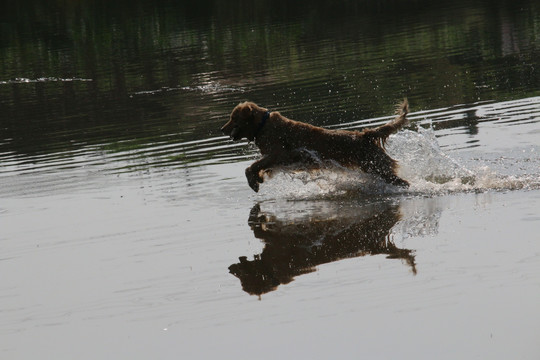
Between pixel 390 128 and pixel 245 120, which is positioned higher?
pixel 245 120

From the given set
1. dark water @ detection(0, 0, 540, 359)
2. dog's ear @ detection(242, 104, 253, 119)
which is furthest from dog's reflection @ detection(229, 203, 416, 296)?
dog's ear @ detection(242, 104, 253, 119)

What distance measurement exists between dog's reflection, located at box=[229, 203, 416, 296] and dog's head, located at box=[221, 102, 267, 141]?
1.03 m

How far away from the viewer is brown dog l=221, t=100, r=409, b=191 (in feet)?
39.6

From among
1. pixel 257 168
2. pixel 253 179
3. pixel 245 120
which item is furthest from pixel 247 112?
pixel 253 179

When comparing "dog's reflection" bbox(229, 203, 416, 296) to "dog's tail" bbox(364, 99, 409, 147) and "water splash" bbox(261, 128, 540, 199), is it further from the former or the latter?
"dog's tail" bbox(364, 99, 409, 147)

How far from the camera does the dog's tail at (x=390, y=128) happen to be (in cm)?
1185

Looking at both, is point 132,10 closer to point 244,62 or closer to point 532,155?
point 244,62

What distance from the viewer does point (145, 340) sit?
7.48 metres

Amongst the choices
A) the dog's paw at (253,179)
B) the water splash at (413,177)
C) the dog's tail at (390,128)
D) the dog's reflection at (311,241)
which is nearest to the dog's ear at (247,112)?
the dog's paw at (253,179)

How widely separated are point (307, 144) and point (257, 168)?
0.69m

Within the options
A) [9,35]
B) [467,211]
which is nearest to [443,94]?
[467,211]

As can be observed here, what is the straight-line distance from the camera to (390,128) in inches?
470

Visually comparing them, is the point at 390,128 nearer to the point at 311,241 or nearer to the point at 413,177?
the point at 413,177

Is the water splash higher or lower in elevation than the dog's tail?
lower
